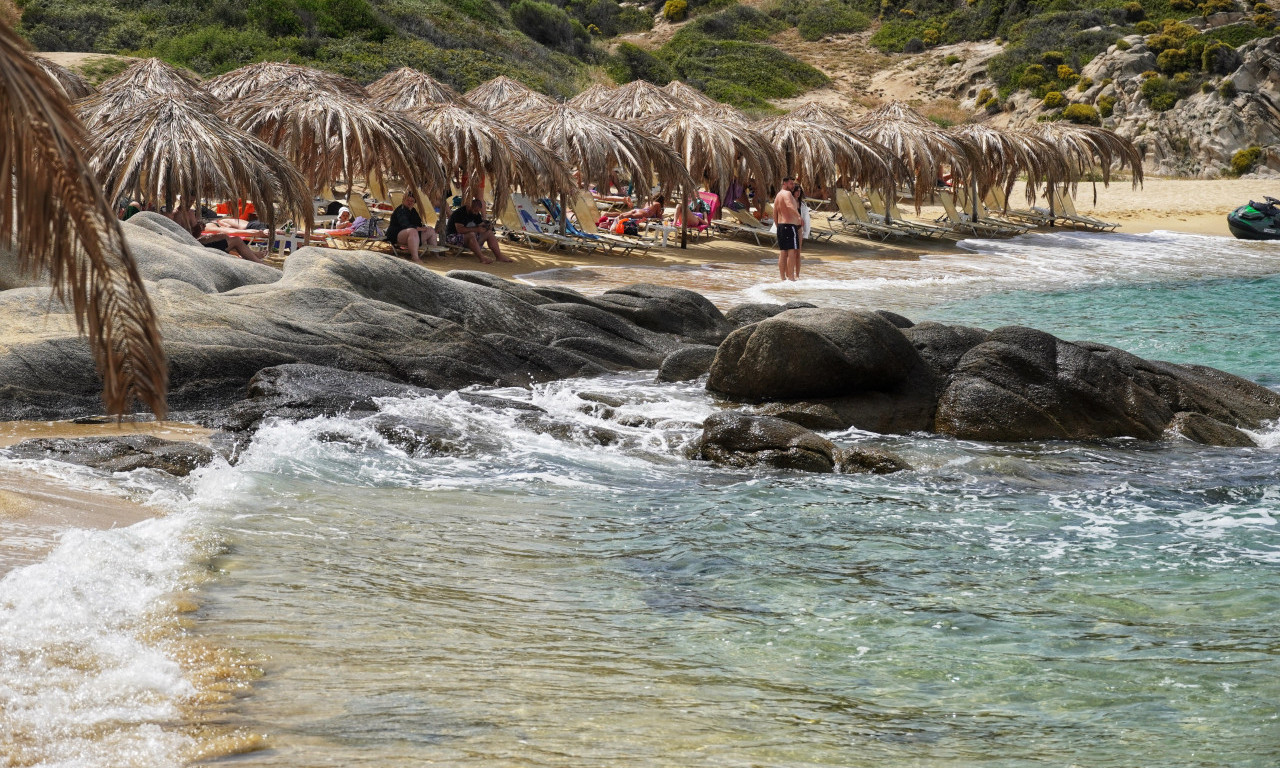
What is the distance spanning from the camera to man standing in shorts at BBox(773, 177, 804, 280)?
16500 millimetres

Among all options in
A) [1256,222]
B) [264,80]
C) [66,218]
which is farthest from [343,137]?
[1256,222]

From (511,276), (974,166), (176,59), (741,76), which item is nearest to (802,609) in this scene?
(511,276)

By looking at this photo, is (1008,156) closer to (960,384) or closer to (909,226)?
(909,226)

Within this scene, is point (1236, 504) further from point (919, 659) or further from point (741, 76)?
point (741, 76)

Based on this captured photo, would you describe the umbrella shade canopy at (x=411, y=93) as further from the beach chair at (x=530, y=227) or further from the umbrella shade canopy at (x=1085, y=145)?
the umbrella shade canopy at (x=1085, y=145)

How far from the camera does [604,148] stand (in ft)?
63.4

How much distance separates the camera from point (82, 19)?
36375 mm

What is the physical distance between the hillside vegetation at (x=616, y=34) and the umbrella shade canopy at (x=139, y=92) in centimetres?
1376

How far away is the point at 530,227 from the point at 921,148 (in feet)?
30.1

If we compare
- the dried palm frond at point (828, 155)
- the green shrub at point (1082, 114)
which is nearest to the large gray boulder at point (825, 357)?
the dried palm frond at point (828, 155)

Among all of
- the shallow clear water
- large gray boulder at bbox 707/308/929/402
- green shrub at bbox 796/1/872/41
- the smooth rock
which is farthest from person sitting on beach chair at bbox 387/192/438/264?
green shrub at bbox 796/1/872/41

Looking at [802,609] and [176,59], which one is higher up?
[176,59]

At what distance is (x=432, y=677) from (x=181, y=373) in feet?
19.8

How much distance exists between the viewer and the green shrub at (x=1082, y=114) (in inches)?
1635
